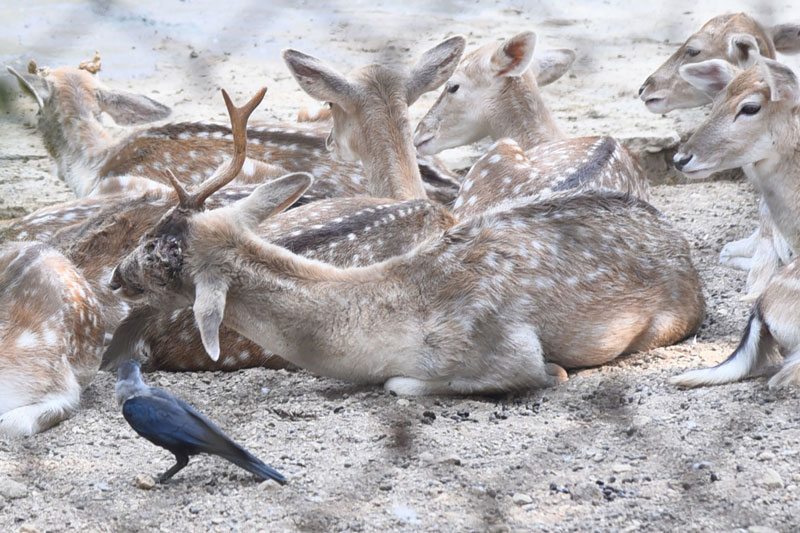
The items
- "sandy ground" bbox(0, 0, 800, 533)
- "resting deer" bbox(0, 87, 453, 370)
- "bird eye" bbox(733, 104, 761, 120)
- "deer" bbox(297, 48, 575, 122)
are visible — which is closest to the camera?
"sandy ground" bbox(0, 0, 800, 533)

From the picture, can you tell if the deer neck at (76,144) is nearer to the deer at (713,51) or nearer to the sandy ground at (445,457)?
the sandy ground at (445,457)

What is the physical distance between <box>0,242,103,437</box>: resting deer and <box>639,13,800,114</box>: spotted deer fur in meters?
3.72

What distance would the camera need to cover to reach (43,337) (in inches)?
167

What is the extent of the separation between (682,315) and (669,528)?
1.83m

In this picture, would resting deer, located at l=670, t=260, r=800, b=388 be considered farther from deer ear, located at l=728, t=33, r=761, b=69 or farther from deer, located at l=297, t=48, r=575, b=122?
deer, located at l=297, t=48, r=575, b=122

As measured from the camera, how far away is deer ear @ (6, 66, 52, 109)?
20.8 ft

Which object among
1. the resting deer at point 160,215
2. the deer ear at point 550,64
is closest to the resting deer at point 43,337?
the resting deer at point 160,215

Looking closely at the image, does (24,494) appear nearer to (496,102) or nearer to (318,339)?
(318,339)

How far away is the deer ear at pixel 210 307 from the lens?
3.68m

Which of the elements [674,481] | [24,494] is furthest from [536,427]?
[24,494]

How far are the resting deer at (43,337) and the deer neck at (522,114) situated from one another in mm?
2909

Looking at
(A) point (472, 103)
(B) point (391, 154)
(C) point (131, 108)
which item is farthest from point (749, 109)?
(C) point (131, 108)

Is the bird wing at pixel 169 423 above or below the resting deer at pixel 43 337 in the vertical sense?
above

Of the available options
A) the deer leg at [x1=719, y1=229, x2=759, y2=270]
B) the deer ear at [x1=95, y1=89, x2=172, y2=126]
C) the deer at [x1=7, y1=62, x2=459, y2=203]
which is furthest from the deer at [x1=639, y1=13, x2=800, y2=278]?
the deer ear at [x1=95, y1=89, x2=172, y2=126]
